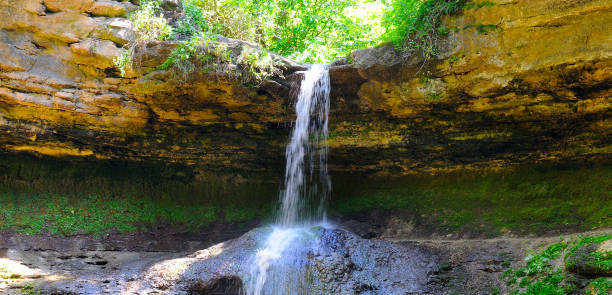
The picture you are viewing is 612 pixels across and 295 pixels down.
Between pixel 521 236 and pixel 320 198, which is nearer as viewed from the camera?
pixel 521 236

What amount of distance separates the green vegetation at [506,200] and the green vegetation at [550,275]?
1751mm

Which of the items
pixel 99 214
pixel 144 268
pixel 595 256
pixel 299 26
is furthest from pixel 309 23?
pixel 595 256

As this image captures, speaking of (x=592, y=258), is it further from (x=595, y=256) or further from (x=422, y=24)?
(x=422, y=24)

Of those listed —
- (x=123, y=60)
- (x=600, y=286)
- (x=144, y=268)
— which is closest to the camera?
(x=600, y=286)

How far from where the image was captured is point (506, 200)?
7.88m

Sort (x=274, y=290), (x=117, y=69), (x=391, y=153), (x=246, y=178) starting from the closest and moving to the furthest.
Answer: (x=274, y=290)
(x=117, y=69)
(x=391, y=153)
(x=246, y=178)

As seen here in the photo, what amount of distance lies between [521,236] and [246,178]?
6.47 m

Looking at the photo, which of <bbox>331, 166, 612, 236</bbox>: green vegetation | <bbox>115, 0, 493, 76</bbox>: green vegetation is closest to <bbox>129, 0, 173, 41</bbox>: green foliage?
<bbox>115, 0, 493, 76</bbox>: green vegetation

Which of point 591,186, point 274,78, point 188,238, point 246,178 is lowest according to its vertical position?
point 188,238

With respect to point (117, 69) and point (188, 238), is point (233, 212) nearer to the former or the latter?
point (188, 238)

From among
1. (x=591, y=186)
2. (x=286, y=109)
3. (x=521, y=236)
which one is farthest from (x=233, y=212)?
(x=591, y=186)

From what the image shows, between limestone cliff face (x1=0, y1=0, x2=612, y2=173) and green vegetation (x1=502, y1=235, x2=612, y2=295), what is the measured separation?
2823 millimetres

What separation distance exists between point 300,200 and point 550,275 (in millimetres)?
6109

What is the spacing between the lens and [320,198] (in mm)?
10156
